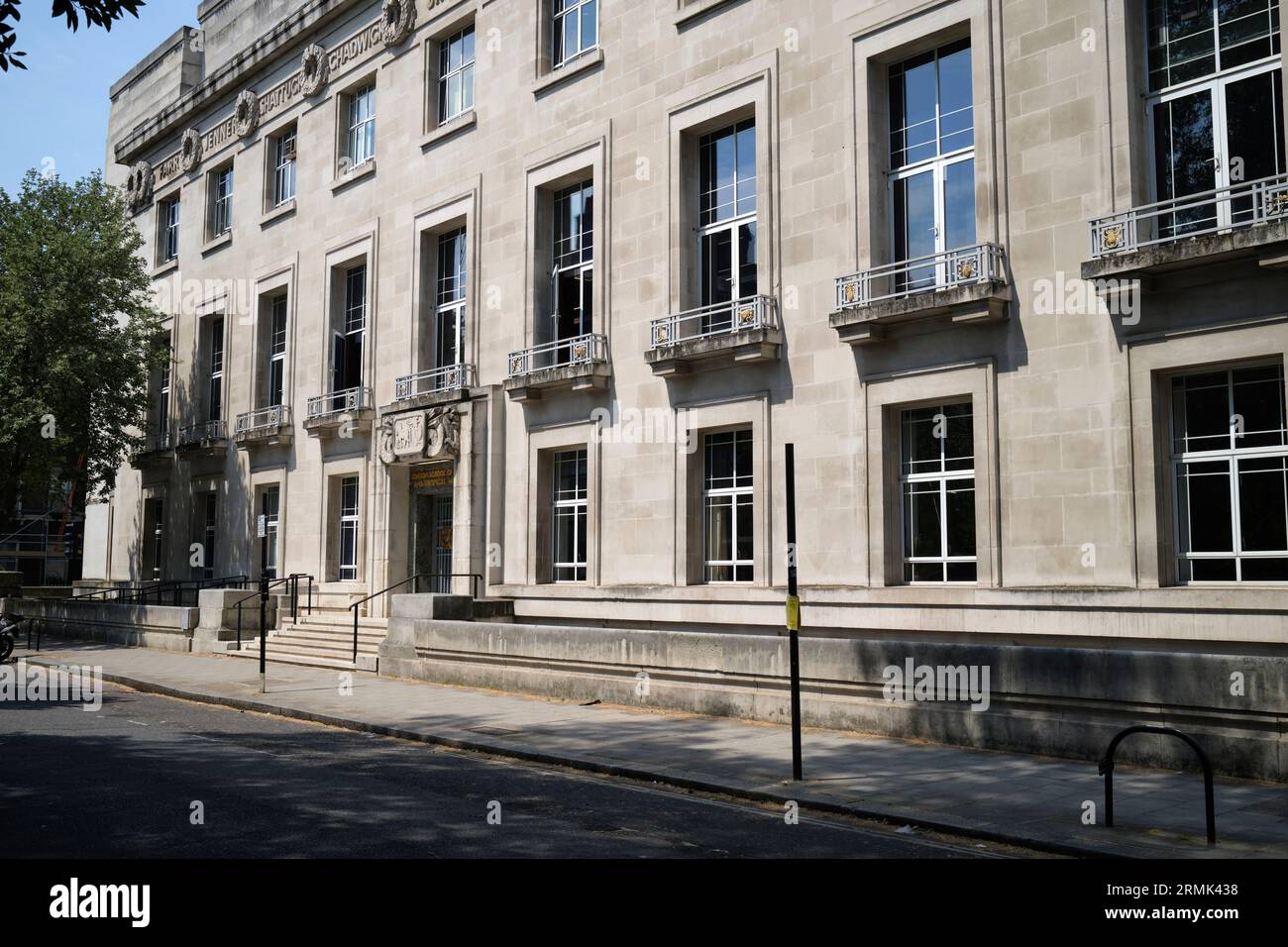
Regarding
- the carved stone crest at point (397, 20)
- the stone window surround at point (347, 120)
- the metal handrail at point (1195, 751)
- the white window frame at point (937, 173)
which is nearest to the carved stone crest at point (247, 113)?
the stone window surround at point (347, 120)

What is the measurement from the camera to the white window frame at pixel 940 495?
51.6ft

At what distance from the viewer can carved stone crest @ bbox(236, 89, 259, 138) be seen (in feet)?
108

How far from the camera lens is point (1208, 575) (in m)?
13.5

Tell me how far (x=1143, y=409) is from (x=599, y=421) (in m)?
10.2

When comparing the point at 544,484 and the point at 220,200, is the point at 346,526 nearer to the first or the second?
the point at 544,484

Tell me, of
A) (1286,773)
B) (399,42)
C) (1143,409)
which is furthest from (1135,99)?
(399,42)

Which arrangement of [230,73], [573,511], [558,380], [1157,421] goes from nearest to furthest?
[1157,421]
[558,380]
[573,511]
[230,73]

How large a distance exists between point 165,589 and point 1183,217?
102 feet

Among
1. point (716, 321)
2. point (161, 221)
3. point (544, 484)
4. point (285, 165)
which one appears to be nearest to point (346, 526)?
point (544, 484)

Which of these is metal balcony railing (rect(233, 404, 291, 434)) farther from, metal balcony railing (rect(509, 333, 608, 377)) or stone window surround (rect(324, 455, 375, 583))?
metal balcony railing (rect(509, 333, 608, 377))

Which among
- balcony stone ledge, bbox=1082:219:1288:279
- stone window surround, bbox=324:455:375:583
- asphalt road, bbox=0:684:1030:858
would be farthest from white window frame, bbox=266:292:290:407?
balcony stone ledge, bbox=1082:219:1288:279

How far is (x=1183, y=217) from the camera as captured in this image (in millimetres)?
14242

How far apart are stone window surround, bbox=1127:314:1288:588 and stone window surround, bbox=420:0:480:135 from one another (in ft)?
53.7

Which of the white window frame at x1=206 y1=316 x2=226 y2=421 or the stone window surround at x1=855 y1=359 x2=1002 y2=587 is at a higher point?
the white window frame at x1=206 y1=316 x2=226 y2=421
